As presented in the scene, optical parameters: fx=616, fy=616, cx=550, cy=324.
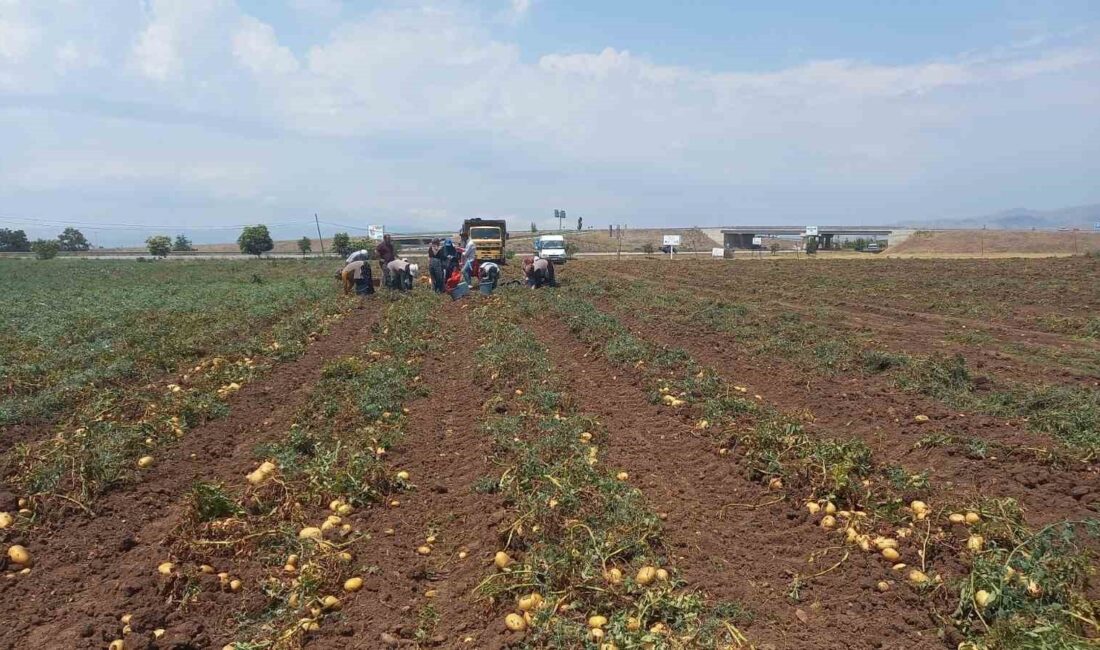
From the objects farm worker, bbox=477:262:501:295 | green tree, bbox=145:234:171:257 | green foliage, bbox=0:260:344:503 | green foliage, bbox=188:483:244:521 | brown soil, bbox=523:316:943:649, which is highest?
green tree, bbox=145:234:171:257

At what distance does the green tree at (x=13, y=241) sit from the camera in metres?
89.9

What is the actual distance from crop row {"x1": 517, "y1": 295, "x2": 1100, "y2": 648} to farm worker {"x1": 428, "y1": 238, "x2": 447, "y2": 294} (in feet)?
43.6

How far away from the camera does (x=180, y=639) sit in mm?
3773

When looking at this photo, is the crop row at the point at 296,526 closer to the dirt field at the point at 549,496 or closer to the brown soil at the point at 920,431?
the dirt field at the point at 549,496

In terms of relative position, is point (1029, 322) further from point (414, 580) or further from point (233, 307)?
point (233, 307)

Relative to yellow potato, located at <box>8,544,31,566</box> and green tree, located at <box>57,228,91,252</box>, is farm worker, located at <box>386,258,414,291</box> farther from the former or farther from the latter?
green tree, located at <box>57,228,91,252</box>

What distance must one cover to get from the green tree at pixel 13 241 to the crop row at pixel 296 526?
112 m

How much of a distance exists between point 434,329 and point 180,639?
9716mm

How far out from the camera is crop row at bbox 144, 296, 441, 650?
4137 millimetres

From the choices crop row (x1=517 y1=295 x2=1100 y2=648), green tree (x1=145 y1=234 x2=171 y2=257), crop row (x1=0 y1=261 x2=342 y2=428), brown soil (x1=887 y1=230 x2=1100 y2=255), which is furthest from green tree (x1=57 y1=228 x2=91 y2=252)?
crop row (x1=517 y1=295 x2=1100 y2=648)

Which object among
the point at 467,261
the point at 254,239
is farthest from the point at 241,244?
the point at 467,261

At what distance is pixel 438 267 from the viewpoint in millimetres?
19438

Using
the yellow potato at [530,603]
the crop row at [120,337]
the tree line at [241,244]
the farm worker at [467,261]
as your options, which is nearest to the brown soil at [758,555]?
the yellow potato at [530,603]

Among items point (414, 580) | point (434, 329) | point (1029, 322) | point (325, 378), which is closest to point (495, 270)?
point (434, 329)
